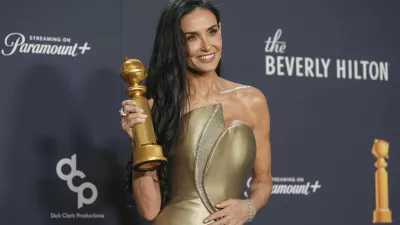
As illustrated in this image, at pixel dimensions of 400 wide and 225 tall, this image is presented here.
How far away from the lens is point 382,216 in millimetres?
3873

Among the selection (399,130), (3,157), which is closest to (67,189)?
(3,157)

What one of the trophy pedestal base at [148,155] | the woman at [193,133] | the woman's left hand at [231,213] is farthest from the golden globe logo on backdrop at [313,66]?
the trophy pedestal base at [148,155]

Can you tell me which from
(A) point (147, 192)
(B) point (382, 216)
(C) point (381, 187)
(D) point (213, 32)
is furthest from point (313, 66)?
(A) point (147, 192)

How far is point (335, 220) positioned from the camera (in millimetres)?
3756

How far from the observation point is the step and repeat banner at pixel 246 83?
317 cm

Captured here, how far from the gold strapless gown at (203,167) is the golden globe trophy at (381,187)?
169 cm

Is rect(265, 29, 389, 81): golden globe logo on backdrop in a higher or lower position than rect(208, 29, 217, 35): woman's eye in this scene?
higher

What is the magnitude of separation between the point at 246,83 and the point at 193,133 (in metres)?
1.30

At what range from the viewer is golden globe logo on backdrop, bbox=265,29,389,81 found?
3.72 meters

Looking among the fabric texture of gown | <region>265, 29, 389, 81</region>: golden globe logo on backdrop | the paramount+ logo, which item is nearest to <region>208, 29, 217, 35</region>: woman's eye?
the fabric texture of gown

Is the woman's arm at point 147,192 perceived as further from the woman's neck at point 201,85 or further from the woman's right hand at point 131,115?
the woman's neck at point 201,85

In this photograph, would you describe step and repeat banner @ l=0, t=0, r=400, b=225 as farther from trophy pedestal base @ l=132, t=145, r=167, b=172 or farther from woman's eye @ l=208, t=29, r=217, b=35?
trophy pedestal base @ l=132, t=145, r=167, b=172

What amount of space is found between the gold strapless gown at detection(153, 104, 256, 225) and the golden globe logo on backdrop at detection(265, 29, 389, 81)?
4.43ft

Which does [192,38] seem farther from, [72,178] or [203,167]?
[72,178]
